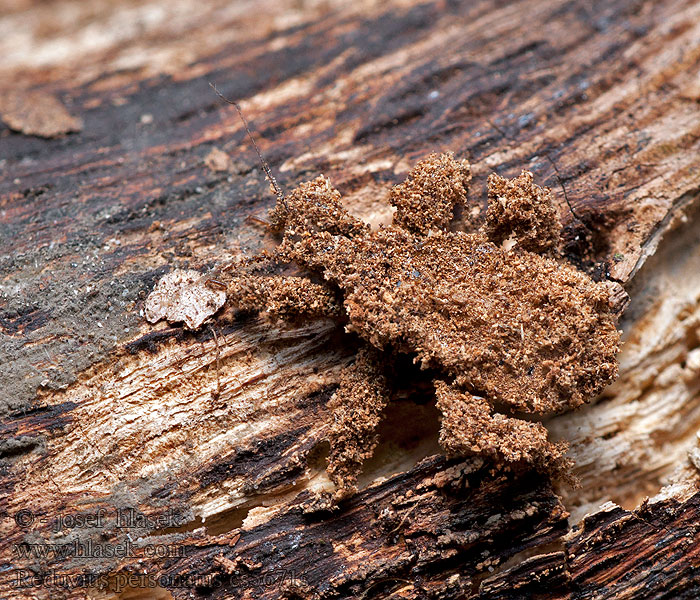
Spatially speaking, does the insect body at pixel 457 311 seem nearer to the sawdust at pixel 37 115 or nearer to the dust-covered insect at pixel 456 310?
the dust-covered insect at pixel 456 310

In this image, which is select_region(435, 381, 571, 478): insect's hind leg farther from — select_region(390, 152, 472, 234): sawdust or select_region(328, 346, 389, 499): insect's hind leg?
select_region(390, 152, 472, 234): sawdust

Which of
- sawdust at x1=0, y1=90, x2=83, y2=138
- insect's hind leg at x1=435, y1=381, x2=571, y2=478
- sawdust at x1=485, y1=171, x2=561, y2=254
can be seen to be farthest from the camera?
sawdust at x1=0, y1=90, x2=83, y2=138

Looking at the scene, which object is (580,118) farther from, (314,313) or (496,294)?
(314,313)

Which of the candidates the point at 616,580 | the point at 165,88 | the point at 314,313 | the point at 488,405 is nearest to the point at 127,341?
the point at 314,313

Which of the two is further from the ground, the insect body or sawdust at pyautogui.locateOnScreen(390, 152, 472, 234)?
sawdust at pyautogui.locateOnScreen(390, 152, 472, 234)

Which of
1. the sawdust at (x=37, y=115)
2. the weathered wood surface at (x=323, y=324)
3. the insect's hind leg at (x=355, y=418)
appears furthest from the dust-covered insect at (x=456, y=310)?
the sawdust at (x=37, y=115)

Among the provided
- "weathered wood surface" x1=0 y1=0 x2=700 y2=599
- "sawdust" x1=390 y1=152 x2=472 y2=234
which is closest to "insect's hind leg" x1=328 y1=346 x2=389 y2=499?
"weathered wood surface" x1=0 y1=0 x2=700 y2=599

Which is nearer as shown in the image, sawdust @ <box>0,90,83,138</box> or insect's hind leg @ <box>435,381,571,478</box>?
insect's hind leg @ <box>435,381,571,478</box>

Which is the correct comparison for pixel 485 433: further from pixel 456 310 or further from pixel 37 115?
pixel 37 115
